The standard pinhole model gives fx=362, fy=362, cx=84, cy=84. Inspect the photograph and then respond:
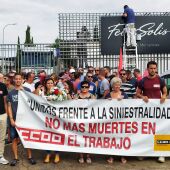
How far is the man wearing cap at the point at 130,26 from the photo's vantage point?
16375mm

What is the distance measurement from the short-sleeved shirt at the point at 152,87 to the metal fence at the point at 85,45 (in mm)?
11027

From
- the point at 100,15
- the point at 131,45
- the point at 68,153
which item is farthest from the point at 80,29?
the point at 68,153

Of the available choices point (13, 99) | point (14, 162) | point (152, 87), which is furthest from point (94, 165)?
point (13, 99)

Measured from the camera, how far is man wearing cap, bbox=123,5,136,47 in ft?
53.7

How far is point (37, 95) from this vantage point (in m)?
6.95

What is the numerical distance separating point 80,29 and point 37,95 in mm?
11760

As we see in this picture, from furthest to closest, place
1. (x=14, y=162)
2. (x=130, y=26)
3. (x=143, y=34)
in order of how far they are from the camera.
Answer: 1. (x=143, y=34)
2. (x=130, y=26)
3. (x=14, y=162)

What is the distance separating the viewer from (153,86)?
22.0 ft

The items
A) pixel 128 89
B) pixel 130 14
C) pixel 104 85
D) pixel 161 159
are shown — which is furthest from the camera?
pixel 130 14

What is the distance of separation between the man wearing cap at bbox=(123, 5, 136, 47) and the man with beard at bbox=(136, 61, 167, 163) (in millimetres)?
10025

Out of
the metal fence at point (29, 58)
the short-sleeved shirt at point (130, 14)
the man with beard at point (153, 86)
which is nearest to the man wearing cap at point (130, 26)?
the short-sleeved shirt at point (130, 14)

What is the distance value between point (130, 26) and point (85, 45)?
281 cm

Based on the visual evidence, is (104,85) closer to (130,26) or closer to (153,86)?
(153,86)

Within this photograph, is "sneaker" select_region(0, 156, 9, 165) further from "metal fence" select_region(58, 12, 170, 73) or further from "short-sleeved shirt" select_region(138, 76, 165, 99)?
"metal fence" select_region(58, 12, 170, 73)
